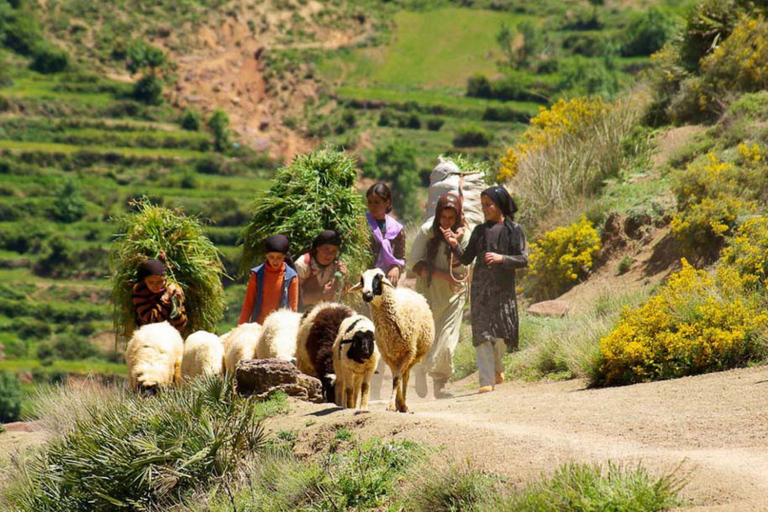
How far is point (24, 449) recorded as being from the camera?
13.1 metres

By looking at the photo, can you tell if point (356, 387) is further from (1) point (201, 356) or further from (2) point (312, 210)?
(2) point (312, 210)

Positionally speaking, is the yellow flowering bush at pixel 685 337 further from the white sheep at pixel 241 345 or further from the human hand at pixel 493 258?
the white sheep at pixel 241 345

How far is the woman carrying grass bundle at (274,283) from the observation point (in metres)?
12.4

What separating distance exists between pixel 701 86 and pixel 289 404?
1380 cm

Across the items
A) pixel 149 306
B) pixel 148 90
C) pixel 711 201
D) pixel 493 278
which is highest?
pixel 148 90

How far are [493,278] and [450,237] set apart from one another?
68cm

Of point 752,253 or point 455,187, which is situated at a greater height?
point 455,187

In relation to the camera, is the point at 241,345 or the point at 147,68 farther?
the point at 147,68

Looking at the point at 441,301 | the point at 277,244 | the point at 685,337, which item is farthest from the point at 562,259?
the point at 277,244

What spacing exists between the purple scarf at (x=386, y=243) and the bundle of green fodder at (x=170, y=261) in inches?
72.1

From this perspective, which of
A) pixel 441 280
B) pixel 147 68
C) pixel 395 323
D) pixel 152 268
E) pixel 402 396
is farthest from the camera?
pixel 147 68

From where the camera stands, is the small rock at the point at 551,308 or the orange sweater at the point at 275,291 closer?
the orange sweater at the point at 275,291

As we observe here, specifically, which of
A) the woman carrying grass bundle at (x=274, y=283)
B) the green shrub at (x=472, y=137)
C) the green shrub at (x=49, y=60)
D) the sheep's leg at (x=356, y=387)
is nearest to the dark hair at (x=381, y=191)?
the woman carrying grass bundle at (x=274, y=283)

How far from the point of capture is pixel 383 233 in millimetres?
13898
